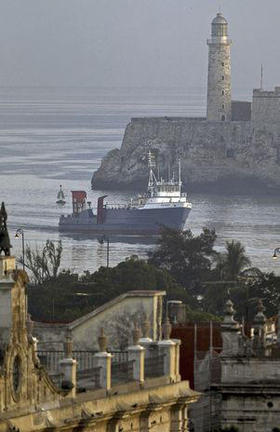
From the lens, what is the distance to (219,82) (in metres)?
192

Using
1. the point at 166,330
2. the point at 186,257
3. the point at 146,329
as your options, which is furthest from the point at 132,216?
the point at 166,330

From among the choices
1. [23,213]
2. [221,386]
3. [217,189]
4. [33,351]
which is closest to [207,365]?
[221,386]

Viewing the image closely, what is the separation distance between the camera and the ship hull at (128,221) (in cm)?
13800

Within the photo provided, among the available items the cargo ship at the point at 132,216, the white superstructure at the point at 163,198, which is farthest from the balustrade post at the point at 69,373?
the white superstructure at the point at 163,198

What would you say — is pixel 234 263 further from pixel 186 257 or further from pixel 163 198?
→ pixel 163 198

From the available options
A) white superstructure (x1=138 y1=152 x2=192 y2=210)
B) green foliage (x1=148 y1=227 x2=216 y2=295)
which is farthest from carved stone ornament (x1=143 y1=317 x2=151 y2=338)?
white superstructure (x1=138 y1=152 x2=192 y2=210)

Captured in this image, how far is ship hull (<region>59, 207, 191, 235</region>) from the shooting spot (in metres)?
138

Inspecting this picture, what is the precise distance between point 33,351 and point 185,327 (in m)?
13.3

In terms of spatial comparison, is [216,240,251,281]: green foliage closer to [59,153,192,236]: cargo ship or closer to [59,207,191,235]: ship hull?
[59,153,192,236]: cargo ship

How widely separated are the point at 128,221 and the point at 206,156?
153 ft

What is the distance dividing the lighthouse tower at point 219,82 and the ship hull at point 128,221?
153 feet

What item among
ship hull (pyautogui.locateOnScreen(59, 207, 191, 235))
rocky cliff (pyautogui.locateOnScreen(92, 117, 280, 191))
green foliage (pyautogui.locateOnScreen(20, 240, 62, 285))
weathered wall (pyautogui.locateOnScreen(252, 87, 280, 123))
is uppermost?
weathered wall (pyautogui.locateOnScreen(252, 87, 280, 123))

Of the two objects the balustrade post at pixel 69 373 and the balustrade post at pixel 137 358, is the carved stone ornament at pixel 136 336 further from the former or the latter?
the balustrade post at pixel 69 373

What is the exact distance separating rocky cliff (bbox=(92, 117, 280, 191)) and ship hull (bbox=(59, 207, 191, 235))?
40.0m
